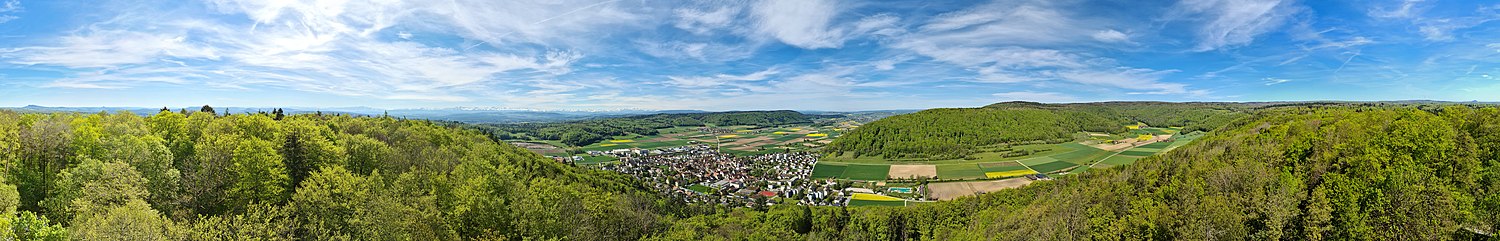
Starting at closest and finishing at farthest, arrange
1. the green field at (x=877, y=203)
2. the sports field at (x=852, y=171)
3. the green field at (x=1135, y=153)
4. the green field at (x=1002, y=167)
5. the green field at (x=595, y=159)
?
the green field at (x=877, y=203) < the sports field at (x=852, y=171) < the green field at (x=1002, y=167) < the green field at (x=1135, y=153) < the green field at (x=595, y=159)

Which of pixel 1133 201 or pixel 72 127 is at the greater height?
pixel 72 127

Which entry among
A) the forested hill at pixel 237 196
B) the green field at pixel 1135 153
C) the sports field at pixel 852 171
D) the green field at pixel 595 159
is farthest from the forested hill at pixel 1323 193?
the green field at pixel 595 159

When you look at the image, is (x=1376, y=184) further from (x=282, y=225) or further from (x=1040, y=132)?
(x=1040, y=132)

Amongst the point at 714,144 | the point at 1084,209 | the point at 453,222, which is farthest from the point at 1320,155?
the point at 714,144

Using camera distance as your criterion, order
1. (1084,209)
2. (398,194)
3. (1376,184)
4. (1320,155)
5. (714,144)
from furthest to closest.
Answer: (714,144) < (1084,209) < (1320,155) < (398,194) < (1376,184)

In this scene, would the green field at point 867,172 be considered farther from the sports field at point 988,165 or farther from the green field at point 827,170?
the green field at point 827,170

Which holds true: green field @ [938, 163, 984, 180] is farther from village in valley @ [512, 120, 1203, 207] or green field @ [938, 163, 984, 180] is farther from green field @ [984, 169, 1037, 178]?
green field @ [984, 169, 1037, 178]

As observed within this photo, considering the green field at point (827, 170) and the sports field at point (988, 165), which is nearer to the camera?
the sports field at point (988, 165)

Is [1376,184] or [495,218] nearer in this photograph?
[1376,184]
